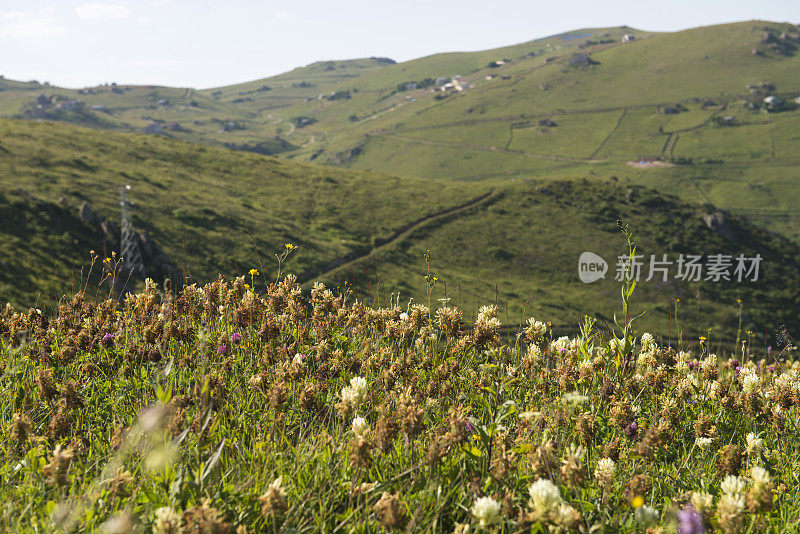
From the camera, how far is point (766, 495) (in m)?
2.84

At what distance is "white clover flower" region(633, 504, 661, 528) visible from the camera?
2.79 m

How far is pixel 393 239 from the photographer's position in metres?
94.2

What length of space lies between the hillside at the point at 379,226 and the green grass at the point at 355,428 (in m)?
50.3

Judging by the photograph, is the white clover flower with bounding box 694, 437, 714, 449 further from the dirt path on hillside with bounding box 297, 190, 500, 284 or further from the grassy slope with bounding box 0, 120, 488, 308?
the grassy slope with bounding box 0, 120, 488, 308

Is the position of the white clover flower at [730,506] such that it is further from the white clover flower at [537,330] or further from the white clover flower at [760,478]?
the white clover flower at [537,330]

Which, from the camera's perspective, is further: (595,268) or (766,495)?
(595,268)

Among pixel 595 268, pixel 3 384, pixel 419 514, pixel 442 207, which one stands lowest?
pixel 595 268

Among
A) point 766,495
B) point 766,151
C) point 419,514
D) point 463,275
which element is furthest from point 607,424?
point 766,151

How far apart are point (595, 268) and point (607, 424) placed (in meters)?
99.0

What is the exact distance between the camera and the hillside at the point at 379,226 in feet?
227

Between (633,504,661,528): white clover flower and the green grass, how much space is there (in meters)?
0.01

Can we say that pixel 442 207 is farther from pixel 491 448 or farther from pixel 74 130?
pixel 491 448

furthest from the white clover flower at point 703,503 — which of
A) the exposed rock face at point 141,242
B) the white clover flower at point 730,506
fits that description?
the exposed rock face at point 141,242

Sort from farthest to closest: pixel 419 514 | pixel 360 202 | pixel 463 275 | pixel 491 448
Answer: pixel 360 202 < pixel 463 275 < pixel 491 448 < pixel 419 514
